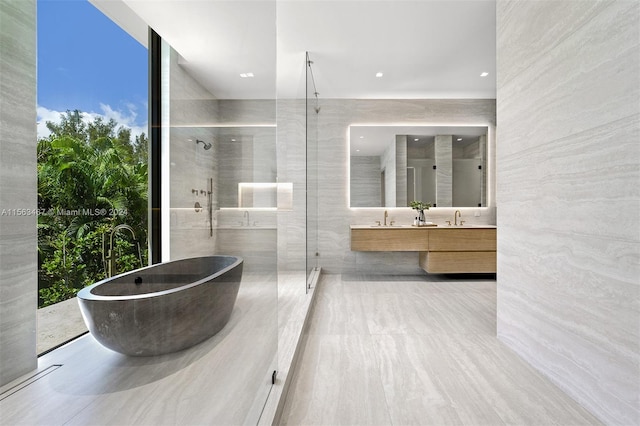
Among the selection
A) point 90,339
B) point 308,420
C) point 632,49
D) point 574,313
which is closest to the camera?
point 90,339

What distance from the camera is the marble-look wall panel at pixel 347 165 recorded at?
174 inches

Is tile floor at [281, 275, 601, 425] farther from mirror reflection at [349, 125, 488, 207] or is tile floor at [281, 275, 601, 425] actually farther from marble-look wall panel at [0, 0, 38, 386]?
mirror reflection at [349, 125, 488, 207]

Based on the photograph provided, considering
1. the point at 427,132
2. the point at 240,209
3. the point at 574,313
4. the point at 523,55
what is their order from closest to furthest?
the point at 240,209, the point at 574,313, the point at 523,55, the point at 427,132

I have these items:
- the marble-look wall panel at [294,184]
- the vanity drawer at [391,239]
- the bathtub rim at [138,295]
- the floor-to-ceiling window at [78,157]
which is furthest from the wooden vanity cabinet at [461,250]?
the floor-to-ceiling window at [78,157]

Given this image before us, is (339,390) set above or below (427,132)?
below

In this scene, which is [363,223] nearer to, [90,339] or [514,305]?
[514,305]

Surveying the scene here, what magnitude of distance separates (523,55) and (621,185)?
1.03 m

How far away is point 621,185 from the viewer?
1239mm

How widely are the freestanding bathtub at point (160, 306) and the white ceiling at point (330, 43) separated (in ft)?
1.29

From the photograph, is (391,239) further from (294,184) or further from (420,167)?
(294,184)

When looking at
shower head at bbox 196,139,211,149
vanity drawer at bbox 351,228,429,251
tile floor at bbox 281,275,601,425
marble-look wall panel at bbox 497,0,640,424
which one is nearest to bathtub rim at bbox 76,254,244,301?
shower head at bbox 196,139,211,149

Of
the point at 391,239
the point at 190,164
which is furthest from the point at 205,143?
the point at 391,239

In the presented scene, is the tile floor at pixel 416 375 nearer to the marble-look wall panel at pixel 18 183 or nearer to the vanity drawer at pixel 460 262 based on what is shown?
the vanity drawer at pixel 460 262

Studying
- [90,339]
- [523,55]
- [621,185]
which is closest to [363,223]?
[523,55]
